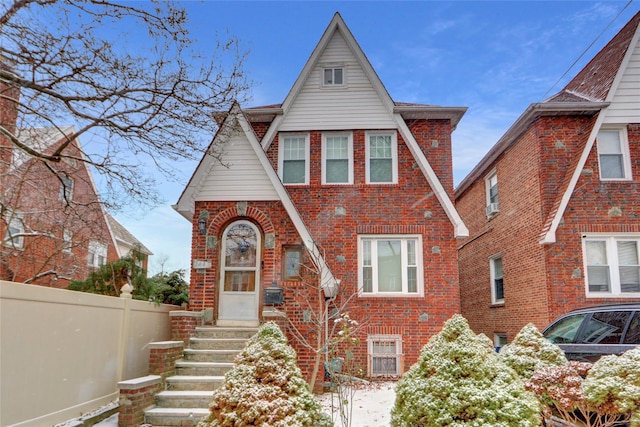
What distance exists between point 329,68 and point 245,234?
199 inches

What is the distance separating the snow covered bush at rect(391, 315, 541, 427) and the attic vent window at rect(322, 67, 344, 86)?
8.22 metres

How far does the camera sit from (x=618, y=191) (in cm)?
1120

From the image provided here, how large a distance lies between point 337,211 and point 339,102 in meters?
2.85

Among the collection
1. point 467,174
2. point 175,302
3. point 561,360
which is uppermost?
point 467,174

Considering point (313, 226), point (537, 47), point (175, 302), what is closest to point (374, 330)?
point (313, 226)

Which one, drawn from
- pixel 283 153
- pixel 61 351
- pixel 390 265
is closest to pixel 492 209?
pixel 390 265

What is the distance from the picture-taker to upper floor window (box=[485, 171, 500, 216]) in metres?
14.3

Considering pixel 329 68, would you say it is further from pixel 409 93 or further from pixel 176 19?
pixel 176 19

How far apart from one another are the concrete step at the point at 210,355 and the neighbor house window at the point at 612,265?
332 inches

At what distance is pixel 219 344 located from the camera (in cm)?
869

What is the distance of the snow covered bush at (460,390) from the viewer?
4.43m

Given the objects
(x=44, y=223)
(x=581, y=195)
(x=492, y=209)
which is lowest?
(x=44, y=223)

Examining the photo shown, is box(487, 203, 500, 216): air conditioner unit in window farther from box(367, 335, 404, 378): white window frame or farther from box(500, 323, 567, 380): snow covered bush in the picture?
box(500, 323, 567, 380): snow covered bush

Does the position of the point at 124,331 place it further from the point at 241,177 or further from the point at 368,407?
the point at 368,407
